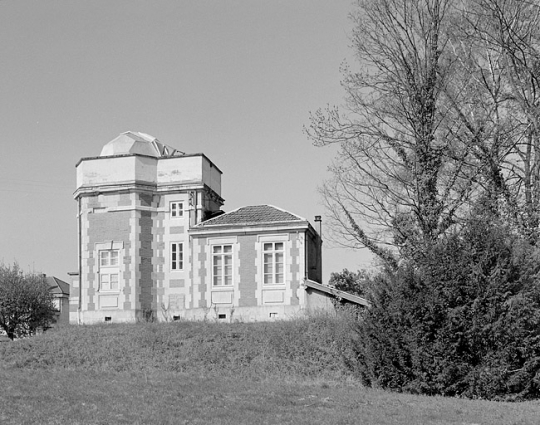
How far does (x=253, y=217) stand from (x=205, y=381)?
618 inches

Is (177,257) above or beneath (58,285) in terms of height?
above

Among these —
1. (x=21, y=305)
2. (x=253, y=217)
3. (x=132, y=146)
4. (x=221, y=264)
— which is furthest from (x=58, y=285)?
(x=253, y=217)

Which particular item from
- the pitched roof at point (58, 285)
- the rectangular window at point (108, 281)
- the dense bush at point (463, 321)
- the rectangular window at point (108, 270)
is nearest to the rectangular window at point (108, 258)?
the rectangular window at point (108, 270)

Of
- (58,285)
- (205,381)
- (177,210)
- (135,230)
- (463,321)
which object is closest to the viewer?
(463,321)

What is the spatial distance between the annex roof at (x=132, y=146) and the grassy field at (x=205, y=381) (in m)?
10.2

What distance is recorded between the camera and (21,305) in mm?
54094

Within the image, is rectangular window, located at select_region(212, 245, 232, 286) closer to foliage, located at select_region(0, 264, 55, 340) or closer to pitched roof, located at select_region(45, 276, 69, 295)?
foliage, located at select_region(0, 264, 55, 340)

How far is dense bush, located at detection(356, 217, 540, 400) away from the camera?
18156mm

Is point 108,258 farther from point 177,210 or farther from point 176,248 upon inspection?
point 177,210

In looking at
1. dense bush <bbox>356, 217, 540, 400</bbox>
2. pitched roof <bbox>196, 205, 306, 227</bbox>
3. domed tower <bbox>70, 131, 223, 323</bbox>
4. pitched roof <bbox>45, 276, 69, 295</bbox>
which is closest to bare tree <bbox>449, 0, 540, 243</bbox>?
dense bush <bbox>356, 217, 540, 400</bbox>

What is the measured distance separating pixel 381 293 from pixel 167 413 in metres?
7.60

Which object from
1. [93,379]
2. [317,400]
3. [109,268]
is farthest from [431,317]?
[109,268]

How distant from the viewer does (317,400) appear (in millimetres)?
16453

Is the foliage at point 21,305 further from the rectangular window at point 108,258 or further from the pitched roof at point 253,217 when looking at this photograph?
the pitched roof at point 253,217
